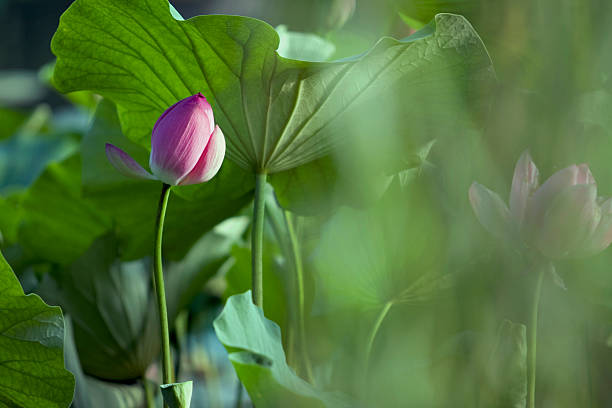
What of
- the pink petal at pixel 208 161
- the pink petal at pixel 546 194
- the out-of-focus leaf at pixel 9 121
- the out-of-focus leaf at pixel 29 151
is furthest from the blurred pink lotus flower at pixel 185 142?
the out-of-focus leaf at pixel 9 121

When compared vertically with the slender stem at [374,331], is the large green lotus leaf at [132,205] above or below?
above

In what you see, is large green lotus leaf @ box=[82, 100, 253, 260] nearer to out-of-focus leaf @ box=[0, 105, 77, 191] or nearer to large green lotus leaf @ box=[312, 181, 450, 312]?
large green lotus leaf @ box=[312, 181, 450, 312]

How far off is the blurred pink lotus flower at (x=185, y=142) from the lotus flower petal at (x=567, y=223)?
0.11 m

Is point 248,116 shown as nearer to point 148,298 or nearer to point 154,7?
point 154,7

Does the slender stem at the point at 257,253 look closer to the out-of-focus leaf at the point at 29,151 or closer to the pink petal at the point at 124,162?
the pink petal at the point at 124,162

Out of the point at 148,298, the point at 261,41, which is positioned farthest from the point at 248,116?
the point at 148,298

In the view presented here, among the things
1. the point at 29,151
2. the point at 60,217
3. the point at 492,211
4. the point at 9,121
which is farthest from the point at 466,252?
the point at 9,121

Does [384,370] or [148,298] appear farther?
[148,298]

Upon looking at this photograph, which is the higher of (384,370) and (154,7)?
(154,7)

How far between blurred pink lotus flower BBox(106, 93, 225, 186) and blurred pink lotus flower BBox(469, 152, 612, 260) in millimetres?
99

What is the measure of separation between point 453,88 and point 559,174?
0.19 feet

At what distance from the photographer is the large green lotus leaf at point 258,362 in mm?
184

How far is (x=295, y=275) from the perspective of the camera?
0.29m

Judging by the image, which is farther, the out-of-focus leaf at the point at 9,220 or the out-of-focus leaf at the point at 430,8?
the out-of-focus leaf at the point at 9,220
